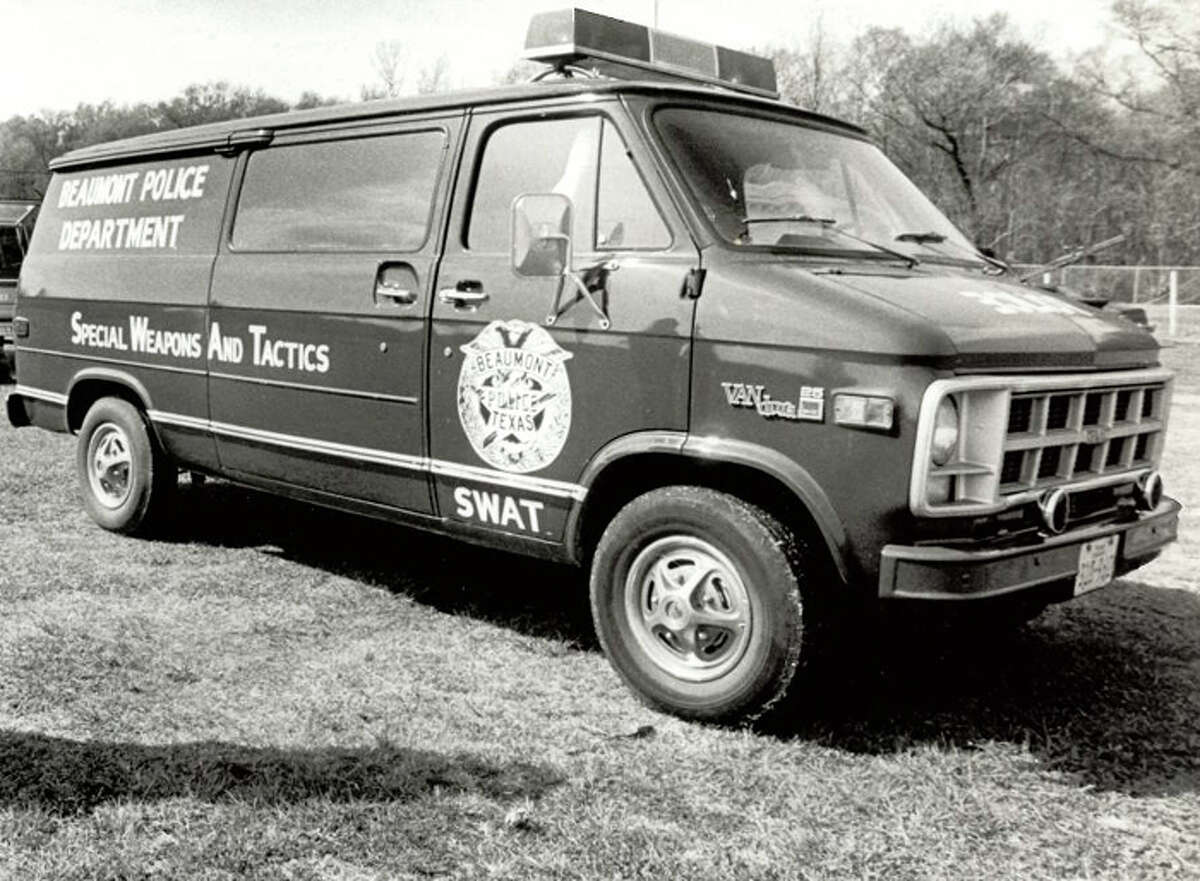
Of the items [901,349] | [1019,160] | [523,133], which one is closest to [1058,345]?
[901,349]

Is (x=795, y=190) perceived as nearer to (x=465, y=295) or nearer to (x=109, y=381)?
(x=465, y=295)

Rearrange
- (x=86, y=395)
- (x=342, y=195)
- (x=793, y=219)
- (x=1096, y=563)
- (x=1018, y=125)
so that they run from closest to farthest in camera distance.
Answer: (x=1096, y=563) < (x=793, y=219) < (x=342, y=195) < (x=86, y=395) < (x=1018, y=125)

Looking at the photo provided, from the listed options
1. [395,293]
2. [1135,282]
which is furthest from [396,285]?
[1135,282]

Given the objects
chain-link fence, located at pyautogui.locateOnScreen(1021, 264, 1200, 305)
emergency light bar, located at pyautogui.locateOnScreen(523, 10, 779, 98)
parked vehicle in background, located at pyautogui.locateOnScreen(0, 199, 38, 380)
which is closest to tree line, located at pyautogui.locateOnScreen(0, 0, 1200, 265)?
chain-link fence, located at pyautogui.locateOnScreen(1021, 264, 1200, 305)

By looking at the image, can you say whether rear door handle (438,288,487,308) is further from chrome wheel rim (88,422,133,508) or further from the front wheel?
chrome wheel rim (88,422,133,508)

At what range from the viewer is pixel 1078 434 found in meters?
4.24

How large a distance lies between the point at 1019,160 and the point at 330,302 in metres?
45.0

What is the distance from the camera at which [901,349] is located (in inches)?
147

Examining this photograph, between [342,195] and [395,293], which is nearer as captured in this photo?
[395,293]

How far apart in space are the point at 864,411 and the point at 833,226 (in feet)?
3.70

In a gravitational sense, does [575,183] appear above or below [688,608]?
above

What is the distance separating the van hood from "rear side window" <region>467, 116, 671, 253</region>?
0.78 metres

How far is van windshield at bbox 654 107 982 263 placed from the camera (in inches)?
176

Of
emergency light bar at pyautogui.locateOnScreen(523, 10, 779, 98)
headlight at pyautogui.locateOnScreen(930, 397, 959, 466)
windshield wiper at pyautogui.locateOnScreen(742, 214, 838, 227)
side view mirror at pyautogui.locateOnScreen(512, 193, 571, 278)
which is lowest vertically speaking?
headlight at pyautogui.locateOnScreen(930, 397, 959, 466)
